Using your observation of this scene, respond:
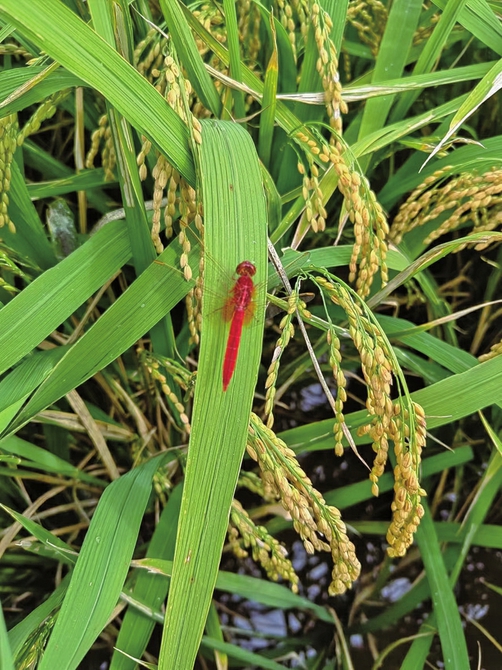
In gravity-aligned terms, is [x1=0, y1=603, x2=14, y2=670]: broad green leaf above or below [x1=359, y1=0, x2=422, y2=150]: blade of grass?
below

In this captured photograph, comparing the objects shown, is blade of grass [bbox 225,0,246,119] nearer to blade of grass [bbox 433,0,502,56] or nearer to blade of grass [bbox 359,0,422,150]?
blade of grass [bbox 359,0,422,150]

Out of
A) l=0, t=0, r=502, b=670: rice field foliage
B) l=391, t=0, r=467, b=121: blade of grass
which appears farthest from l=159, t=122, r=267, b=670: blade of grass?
l=391, t=0, r=467, b=121: blade of grass

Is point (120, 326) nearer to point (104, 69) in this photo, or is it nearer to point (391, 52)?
point (104, 69)

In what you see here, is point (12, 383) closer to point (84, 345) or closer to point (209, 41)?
point (84, 345)

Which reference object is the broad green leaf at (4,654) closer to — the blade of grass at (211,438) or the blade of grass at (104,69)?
the blade of grass at (211,438)

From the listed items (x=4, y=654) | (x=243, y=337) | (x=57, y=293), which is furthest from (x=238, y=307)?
(x=4, y=654)

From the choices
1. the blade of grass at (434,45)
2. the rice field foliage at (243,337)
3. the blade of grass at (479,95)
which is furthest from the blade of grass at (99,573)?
the blade of grass at (434,45)

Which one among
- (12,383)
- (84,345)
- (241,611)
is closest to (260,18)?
(84,345)
